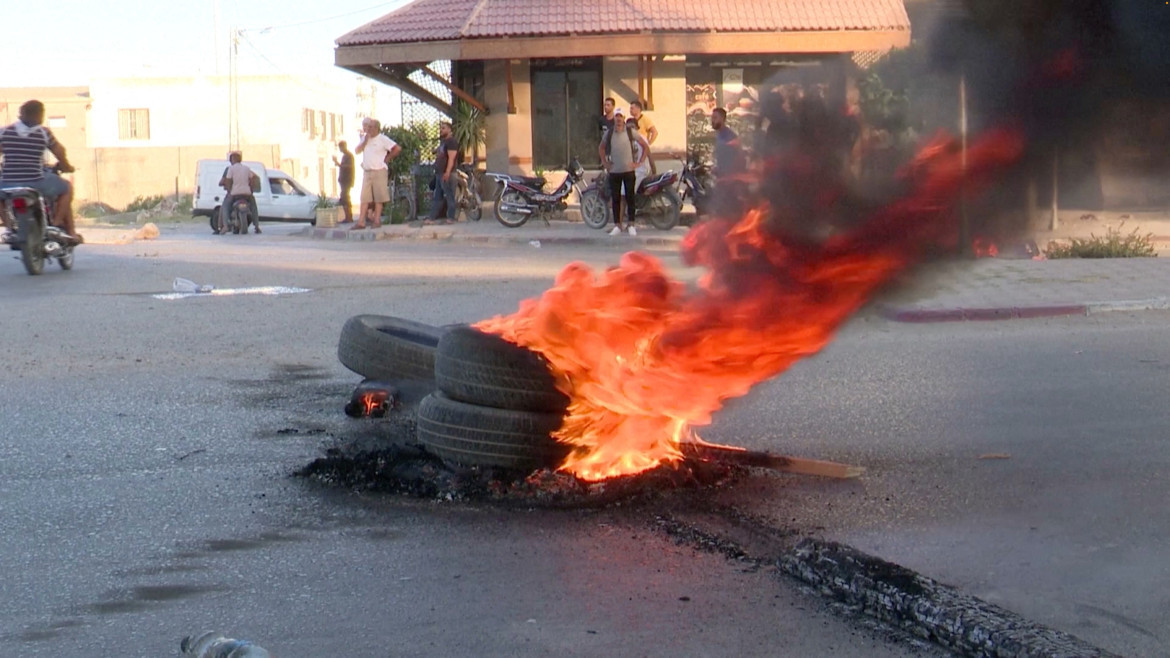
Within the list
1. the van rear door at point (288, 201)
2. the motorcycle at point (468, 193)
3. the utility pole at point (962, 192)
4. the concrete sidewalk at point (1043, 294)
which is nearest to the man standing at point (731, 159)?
the utility pole at point (962, 192)

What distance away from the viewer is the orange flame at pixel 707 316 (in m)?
5.75

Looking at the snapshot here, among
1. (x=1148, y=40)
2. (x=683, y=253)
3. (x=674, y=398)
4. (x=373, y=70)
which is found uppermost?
(x=373, y=70)

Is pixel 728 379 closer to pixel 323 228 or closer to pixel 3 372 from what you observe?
pixel 3 372

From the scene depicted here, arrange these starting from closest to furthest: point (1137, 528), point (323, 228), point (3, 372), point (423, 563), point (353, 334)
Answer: point (423, 563) < point (1137, 528) < point (353, 334) < point (3, 372) < point (323, 228)

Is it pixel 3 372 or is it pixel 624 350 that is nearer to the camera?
pixel 624 350

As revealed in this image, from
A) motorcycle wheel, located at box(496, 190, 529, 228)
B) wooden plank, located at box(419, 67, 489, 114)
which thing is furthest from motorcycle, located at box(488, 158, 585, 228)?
wooden plank, located at box(419, 67, 489, 114)

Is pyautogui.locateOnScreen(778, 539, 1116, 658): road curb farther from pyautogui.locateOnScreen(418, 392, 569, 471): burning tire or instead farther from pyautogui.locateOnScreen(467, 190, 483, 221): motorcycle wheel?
pyautogui.locateOnScreen(467, 190, 483, 221): motorcycle wheel

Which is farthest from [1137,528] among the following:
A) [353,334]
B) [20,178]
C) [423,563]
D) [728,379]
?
[20,178]

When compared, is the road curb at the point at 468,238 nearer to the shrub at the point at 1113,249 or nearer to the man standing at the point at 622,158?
the man standing at the point at 622,158

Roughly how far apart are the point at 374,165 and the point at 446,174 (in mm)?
1351

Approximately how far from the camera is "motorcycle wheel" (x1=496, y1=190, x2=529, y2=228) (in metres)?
23.8

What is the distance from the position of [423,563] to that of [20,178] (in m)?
12.5

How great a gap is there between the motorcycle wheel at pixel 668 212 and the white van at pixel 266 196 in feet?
54.2

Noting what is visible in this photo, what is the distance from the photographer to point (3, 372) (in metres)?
9.13
